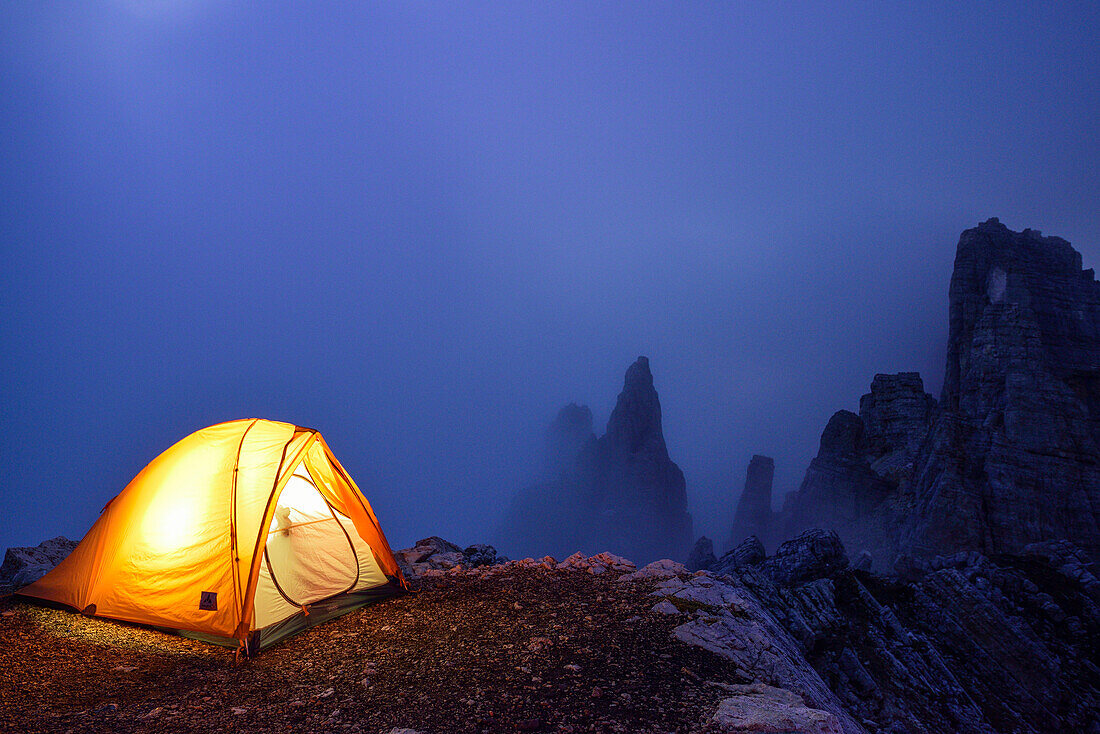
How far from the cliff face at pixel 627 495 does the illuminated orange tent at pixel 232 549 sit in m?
81.5

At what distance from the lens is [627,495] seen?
87.9 metres

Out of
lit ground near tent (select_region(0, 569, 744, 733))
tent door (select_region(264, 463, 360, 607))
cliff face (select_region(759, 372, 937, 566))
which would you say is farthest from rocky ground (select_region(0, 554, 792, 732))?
cliff face (select_region(759, 372, 937, 566))

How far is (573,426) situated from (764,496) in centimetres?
8531

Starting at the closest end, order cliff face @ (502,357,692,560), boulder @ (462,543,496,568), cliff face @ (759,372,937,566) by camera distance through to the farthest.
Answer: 1. boulder @ (462,543,496,568)
2. cliff face @ (759,372,937,566)
3. cliff face @ (502,357,692,560)

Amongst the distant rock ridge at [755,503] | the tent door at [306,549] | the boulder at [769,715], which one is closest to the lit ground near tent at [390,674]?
the boulder at [769,715]

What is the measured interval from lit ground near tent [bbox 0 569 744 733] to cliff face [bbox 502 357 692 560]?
81.8 meters

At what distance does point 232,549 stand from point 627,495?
8522 cm

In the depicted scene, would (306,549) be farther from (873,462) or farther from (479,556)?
(873,462)

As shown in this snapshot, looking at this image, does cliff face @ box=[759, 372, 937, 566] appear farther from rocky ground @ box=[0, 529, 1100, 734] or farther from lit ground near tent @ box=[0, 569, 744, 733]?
lit ground near tent @ box=[0, 569, 744, 733]

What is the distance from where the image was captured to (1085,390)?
33.1m

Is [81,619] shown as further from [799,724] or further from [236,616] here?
[799,724]

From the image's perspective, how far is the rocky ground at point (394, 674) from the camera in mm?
4859

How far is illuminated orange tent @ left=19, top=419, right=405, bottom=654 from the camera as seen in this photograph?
23.0ft

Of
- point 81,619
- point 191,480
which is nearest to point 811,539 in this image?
point 191,480
